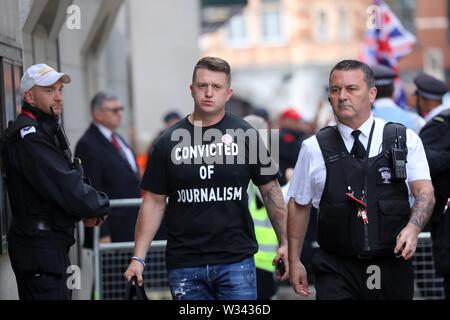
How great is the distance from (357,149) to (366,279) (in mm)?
791

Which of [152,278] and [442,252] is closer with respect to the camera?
[442,252]

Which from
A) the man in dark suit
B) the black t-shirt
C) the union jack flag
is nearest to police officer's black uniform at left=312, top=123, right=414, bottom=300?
the black t-shirt

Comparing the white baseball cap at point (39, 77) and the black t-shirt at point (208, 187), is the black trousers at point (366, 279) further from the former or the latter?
the white baseball cap at point (39, 77)

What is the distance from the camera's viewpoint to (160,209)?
21.9 ft

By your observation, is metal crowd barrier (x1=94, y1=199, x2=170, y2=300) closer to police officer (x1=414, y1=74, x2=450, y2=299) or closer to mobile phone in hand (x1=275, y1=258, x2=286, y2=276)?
police officer (x1=414, y1=74, x2=450, y2=299)

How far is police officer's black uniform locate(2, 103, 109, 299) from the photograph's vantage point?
6.29 m

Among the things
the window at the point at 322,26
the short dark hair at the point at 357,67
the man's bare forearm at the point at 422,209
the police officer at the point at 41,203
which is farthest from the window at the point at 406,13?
the police officer at the point at 41,203

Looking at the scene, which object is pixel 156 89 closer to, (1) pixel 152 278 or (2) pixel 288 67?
(1) pixel 152 278

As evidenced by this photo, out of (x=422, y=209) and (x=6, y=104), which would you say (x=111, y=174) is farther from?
(x=422, y=209)

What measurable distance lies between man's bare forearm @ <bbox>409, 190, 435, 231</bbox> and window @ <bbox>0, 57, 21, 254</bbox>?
2.77 meters

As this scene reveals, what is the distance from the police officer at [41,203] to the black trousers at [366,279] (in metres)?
1.46
